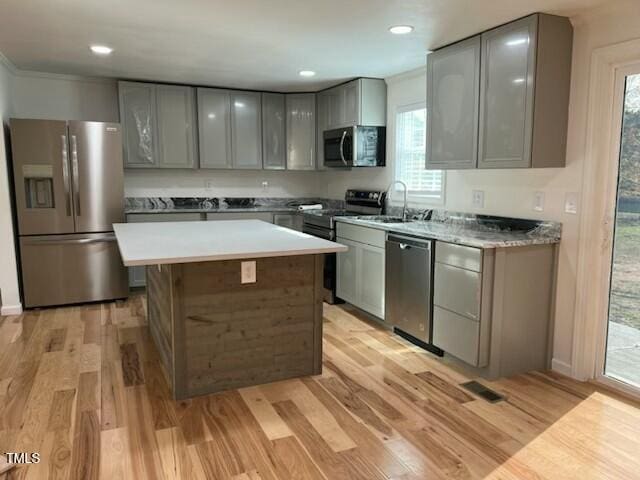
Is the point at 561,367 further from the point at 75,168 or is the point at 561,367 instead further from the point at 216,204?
the point at 75,168

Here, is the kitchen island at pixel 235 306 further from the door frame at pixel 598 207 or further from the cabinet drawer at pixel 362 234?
the door frame at pixel 598 207

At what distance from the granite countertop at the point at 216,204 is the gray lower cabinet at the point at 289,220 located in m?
Result: 0.05

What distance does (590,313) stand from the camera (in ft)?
10.0

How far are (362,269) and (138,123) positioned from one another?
2934mm

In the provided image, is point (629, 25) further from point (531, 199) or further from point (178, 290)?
point (178, 290)

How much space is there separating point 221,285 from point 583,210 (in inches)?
89.4

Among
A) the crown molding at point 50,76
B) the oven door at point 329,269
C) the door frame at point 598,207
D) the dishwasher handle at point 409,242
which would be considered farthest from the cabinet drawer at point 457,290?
the crown molding at point 50,76

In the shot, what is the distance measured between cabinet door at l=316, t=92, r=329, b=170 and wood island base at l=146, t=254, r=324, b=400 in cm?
299

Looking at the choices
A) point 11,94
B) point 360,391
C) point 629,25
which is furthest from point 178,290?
point 11,94

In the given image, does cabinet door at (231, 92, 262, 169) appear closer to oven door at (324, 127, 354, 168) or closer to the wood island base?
oven door at (324, 127, 354, 168)

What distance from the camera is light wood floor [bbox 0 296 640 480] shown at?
2.17 meters

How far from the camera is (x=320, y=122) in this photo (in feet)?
19.0

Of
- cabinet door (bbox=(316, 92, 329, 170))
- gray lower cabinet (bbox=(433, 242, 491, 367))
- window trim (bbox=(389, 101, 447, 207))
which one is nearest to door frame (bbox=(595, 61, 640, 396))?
gray lower cabinet (bbox=(433, 242, 491, 367))

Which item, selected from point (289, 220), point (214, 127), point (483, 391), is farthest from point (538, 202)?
point (214, 127)
